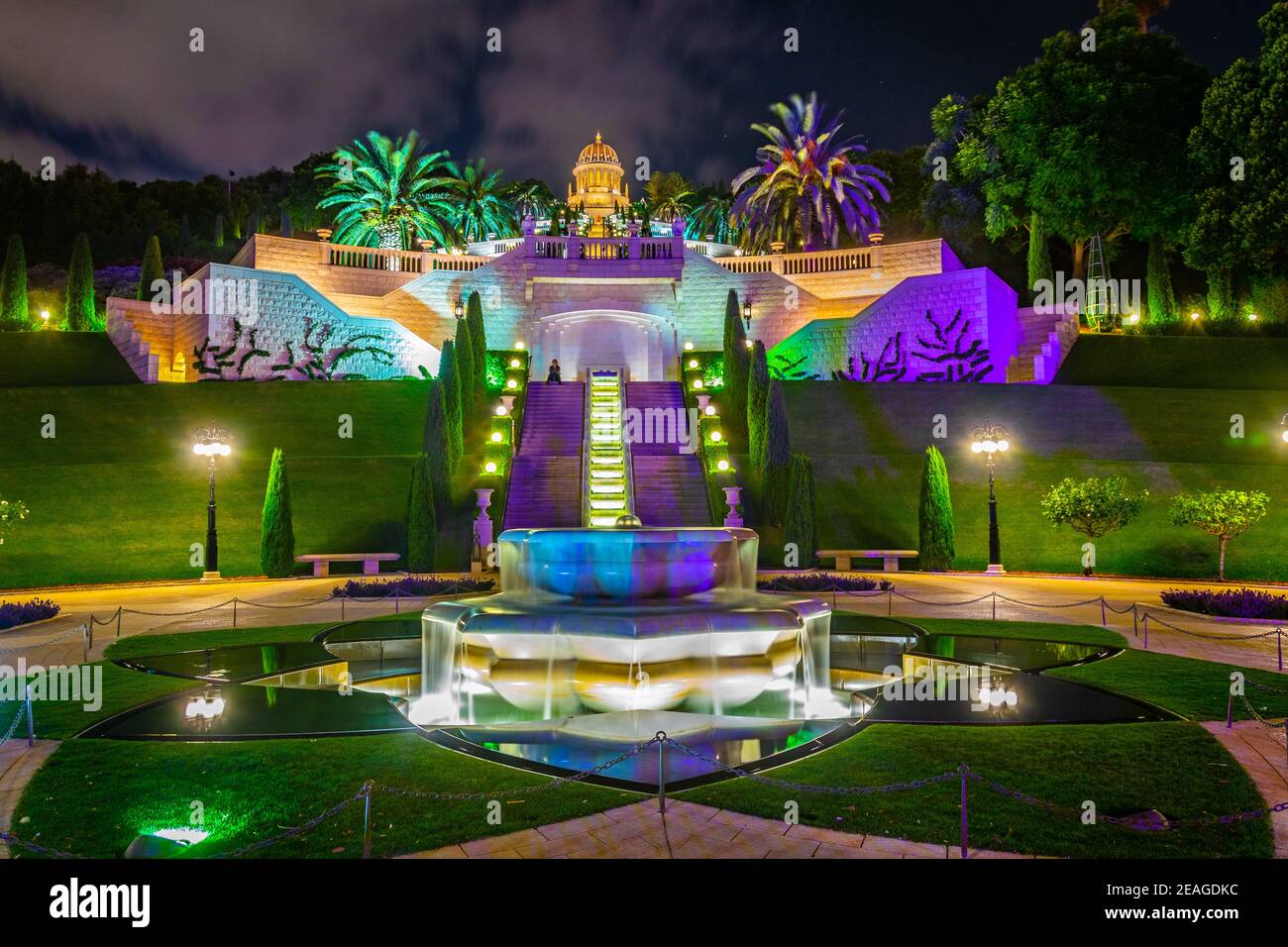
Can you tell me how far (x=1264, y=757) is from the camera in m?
6.57

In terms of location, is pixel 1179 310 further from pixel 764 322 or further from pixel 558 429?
pixel 558 429

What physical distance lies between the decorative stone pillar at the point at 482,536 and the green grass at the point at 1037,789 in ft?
49.0

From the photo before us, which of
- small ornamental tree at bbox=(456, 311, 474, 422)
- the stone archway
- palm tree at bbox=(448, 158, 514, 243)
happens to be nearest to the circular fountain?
small ornamental tree at bbox=(456, 311, 474, 422)

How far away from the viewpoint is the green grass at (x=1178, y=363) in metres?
30.4

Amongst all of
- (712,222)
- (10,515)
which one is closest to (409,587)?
(10,515)

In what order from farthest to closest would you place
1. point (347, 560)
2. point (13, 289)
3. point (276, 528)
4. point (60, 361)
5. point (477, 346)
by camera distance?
point (13, 289) < point (60, 361) < point (477, 346) < point (347, 560) < point (276, 528)

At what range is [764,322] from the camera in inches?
1527

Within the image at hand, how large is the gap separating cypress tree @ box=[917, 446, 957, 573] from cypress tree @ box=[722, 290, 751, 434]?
24.2 feet

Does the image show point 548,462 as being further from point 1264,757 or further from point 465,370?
point 1264,757

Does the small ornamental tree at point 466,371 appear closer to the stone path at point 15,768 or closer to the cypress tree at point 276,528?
the cypress tree at point 276,528

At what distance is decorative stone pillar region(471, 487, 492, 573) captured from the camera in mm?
21125

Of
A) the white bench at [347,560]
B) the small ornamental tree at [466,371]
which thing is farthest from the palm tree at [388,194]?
the white bench at [347,560]

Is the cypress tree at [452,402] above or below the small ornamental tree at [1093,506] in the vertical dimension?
above

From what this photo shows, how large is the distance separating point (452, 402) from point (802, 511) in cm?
1040
